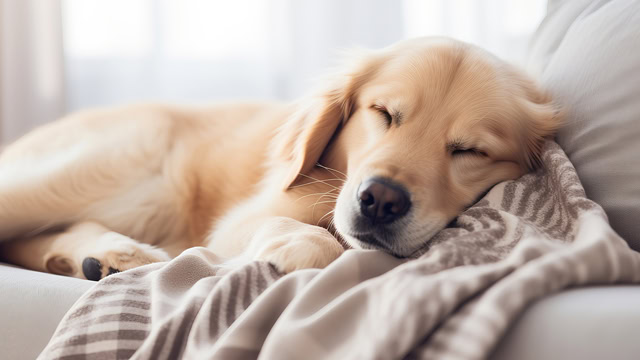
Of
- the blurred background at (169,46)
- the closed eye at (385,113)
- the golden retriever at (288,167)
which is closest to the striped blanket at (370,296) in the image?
the golden retriever at (288,167)

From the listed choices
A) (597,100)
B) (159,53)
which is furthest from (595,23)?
(159,53)

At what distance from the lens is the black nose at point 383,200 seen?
3.96ft

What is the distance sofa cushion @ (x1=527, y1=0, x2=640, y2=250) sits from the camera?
1.13m

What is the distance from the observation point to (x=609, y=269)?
2.75 feet

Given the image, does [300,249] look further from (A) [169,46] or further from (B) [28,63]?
(B) [28,63]

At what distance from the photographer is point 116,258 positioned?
1.56 metres

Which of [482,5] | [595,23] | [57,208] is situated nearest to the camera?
[595,23]

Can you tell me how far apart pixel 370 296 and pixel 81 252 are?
1.07 meters

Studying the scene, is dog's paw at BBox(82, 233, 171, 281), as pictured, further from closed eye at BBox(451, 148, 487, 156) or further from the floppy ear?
the floppy ear

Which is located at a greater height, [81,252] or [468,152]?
[468,152]

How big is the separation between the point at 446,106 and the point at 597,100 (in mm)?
309

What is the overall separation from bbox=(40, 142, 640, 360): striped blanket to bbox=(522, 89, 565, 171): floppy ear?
0.79 ft

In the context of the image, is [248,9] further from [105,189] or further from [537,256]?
[537,256]

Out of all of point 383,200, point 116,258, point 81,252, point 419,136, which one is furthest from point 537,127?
point 81,252
